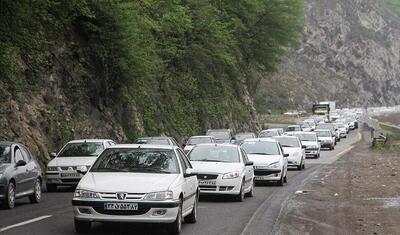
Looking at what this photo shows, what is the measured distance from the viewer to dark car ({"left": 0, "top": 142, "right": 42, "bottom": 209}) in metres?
16.2

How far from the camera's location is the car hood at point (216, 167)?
18922 mm

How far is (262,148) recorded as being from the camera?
2619 cm

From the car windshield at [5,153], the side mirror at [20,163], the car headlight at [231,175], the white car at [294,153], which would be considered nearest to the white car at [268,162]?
the car headlight at [231,175]

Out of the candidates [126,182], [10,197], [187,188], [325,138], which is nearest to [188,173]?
[187,188]

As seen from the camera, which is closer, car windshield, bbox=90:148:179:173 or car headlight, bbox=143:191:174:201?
car headlight, bbox=143:191:174:201

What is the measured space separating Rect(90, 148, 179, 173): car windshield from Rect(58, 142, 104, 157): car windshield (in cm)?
974

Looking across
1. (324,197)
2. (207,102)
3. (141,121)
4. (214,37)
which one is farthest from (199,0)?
(324,197)

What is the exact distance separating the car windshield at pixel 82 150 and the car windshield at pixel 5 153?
18.4 ft

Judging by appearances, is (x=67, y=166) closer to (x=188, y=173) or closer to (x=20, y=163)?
(x=20, y=163)

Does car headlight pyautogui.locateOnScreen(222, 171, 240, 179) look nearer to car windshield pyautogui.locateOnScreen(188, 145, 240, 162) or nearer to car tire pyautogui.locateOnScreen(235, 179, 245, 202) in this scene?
car tire pyautogui.locateOnScreen(235, 179, 245, 202)

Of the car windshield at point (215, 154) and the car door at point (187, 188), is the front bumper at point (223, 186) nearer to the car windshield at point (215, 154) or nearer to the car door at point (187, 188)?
the car windshield at point (215, 154)

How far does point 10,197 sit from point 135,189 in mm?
5646

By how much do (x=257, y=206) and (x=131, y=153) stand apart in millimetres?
5504

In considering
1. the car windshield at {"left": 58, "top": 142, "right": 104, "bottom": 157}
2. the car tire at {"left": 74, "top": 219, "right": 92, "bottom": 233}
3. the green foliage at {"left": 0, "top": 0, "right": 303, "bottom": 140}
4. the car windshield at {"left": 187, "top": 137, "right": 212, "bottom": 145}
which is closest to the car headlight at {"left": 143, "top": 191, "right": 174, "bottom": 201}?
the car tire at {"left": 74, "top": 219, "right": 92, "bottom": 233}
